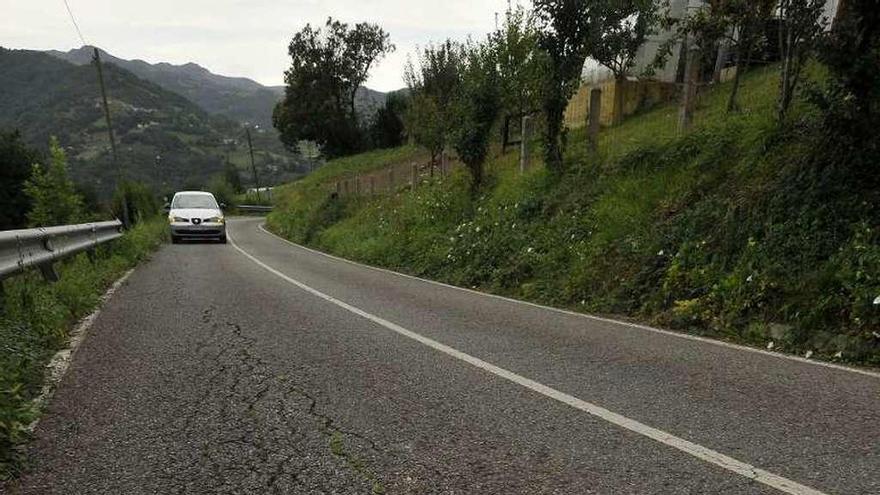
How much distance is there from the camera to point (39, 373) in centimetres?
462

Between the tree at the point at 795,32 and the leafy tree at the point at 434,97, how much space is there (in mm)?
14577

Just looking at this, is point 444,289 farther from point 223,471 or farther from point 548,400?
point 223,471

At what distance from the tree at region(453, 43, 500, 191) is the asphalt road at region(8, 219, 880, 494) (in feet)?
34.7

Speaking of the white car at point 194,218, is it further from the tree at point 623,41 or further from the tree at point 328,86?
the tree at point 328,86

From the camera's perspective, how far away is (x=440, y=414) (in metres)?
3.87

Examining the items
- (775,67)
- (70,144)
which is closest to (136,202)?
(775,67)

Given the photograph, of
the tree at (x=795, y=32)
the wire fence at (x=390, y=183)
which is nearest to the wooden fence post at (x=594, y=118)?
the tree at (x=795, y=32)

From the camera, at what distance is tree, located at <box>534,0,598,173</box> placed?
43.9 feet

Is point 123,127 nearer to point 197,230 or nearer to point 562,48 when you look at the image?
point 197,230

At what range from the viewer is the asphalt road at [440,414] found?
299cm

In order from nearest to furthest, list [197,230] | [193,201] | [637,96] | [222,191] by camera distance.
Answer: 1. [197,230]
2. [193,201]
3. [637,96]
4. [222,191]

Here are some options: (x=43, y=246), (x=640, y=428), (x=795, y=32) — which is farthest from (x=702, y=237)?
(x=43, y=246)

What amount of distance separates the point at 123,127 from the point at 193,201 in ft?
493

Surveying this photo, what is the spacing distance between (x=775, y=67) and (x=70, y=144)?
472 ft
